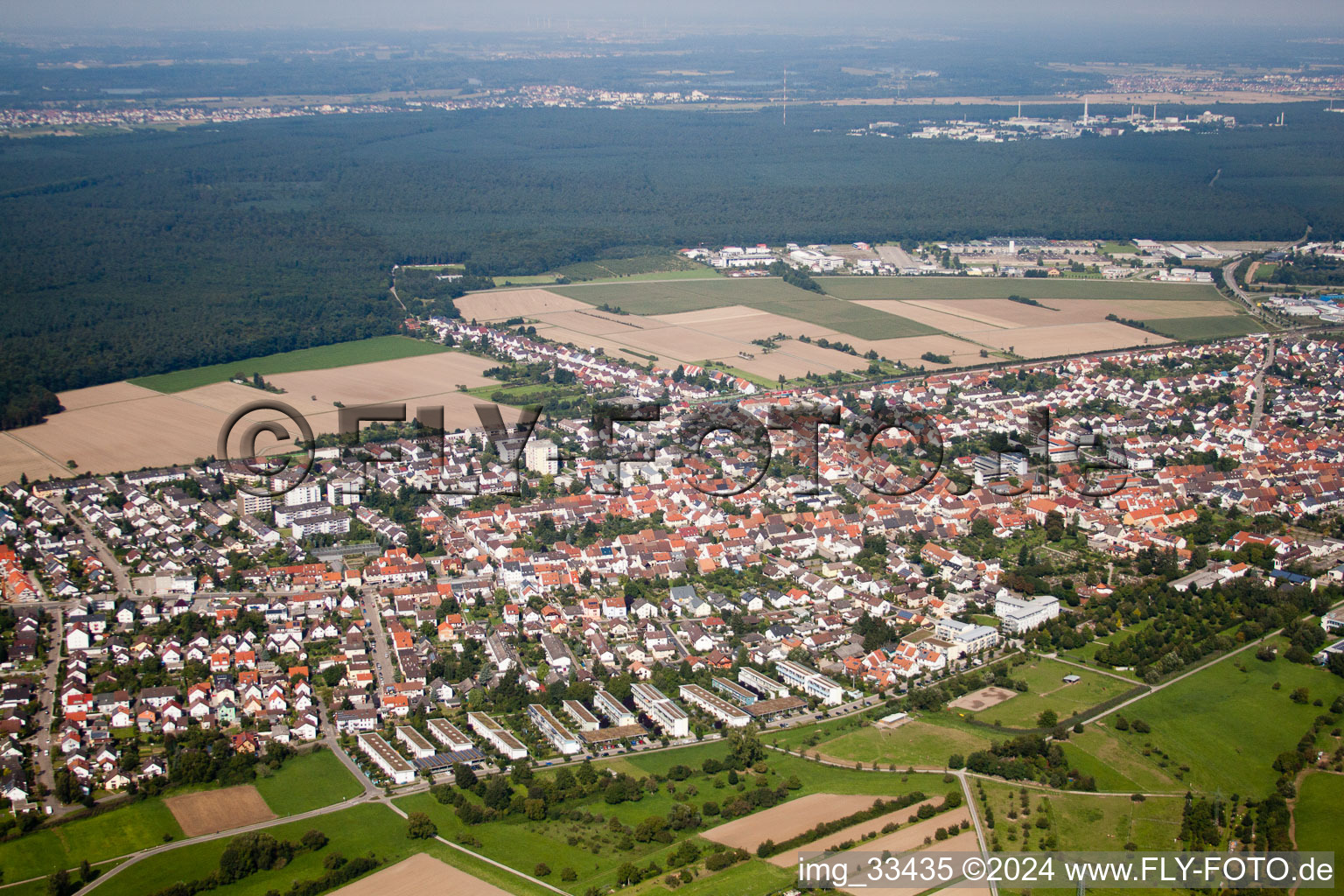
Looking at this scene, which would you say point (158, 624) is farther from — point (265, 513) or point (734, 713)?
point (734, 713)

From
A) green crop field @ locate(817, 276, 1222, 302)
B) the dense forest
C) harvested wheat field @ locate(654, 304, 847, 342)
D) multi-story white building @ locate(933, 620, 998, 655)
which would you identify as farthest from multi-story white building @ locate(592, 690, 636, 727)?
green crop field @ locate(817, 276, 1222, 302)

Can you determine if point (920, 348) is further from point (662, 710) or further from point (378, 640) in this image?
point (662, 710)

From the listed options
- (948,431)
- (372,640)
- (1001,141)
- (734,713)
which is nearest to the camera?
(734,713)

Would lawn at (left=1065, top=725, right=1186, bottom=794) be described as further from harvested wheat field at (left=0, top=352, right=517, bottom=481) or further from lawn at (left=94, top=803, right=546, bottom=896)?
harvested wheat field at (left=0, top=352, right=517, bottom=481)

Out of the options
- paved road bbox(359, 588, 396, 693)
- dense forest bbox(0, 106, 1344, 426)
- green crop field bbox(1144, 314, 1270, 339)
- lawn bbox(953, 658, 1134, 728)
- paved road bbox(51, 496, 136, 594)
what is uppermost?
dense forest bbox(0, 106, 1344, 426)

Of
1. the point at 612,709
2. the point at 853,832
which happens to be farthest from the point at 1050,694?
the point at 612,709

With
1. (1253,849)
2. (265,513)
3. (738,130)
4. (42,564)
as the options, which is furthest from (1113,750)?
(738,130)
